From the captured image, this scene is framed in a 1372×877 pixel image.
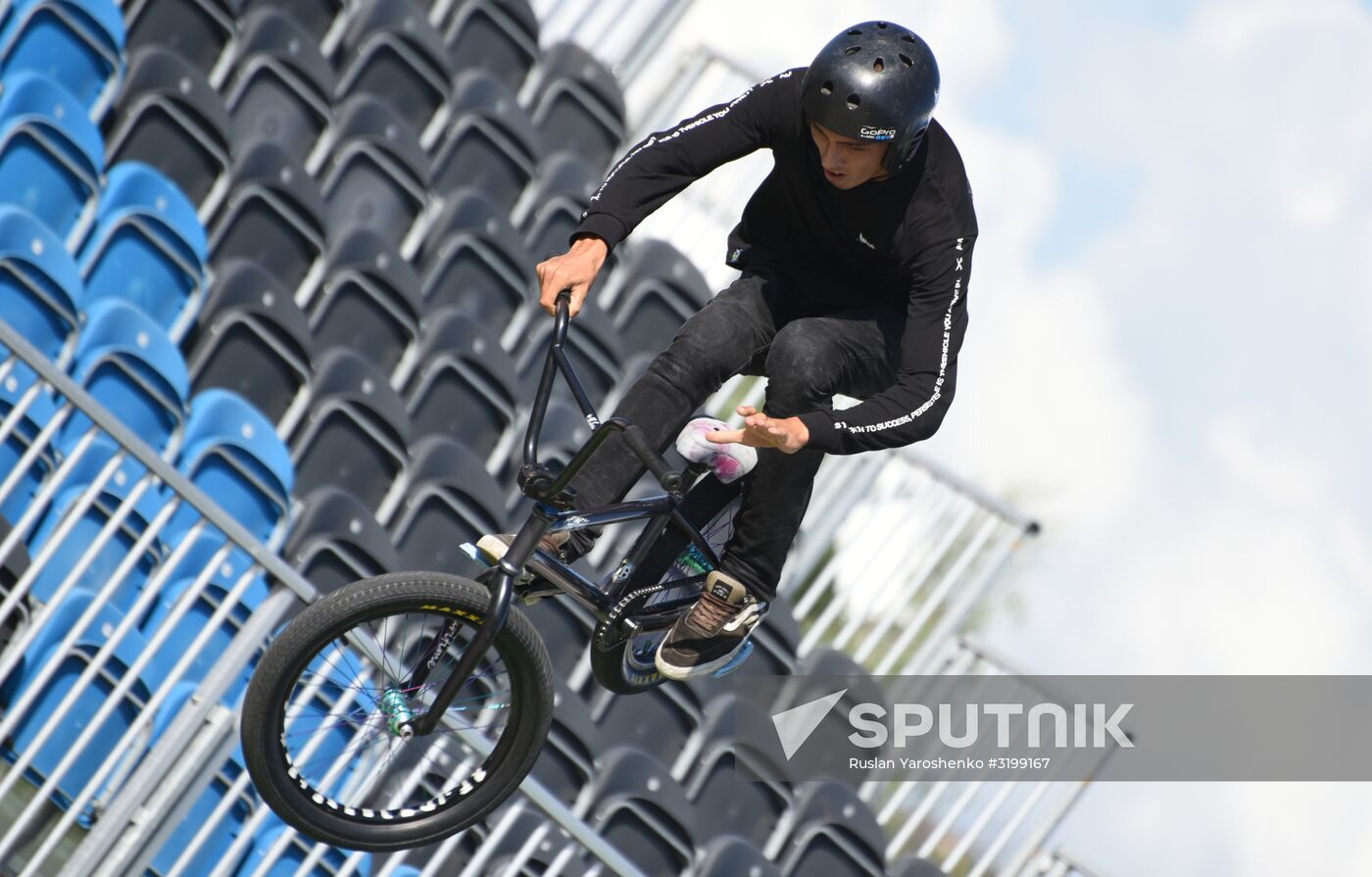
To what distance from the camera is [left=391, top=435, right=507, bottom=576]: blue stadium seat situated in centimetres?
595

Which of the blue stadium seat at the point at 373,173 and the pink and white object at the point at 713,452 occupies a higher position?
the blue stadium seat at the point at 373,173

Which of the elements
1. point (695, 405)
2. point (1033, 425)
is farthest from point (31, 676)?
point (1033, 425)

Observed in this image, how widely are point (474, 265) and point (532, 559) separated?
3670 mm

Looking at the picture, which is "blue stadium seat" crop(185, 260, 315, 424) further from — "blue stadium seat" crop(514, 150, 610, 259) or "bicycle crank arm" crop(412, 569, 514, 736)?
"bicycle crank arm" crop(412, 569, 514, 736)

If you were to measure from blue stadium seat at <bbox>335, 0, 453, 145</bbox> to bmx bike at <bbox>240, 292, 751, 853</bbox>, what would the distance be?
367 cm

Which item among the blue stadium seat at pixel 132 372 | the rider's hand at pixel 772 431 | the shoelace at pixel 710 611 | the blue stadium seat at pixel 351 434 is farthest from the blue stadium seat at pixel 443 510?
the rider's hand at pixel 772 431

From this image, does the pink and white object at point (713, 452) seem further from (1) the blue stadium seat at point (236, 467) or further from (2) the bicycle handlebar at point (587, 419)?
(1) the blue stadium seat at point (236, 467)

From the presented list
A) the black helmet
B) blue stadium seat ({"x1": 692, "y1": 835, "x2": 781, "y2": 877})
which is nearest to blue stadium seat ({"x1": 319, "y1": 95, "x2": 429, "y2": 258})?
blue stadium seat ({"x1": 692, "y1": 835, "x2": 781, "y2": 877})

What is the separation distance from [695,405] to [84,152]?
3.25m

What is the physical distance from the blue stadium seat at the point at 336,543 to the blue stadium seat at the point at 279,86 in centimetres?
178

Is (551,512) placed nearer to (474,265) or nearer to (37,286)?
(37,286)

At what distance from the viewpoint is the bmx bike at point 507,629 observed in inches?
130

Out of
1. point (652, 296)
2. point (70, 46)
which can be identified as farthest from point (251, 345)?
point (652, 296)

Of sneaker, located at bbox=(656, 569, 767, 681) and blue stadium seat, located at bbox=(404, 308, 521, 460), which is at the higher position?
blue stadium seat, located at bbox=(404, 308, 521, 460)
